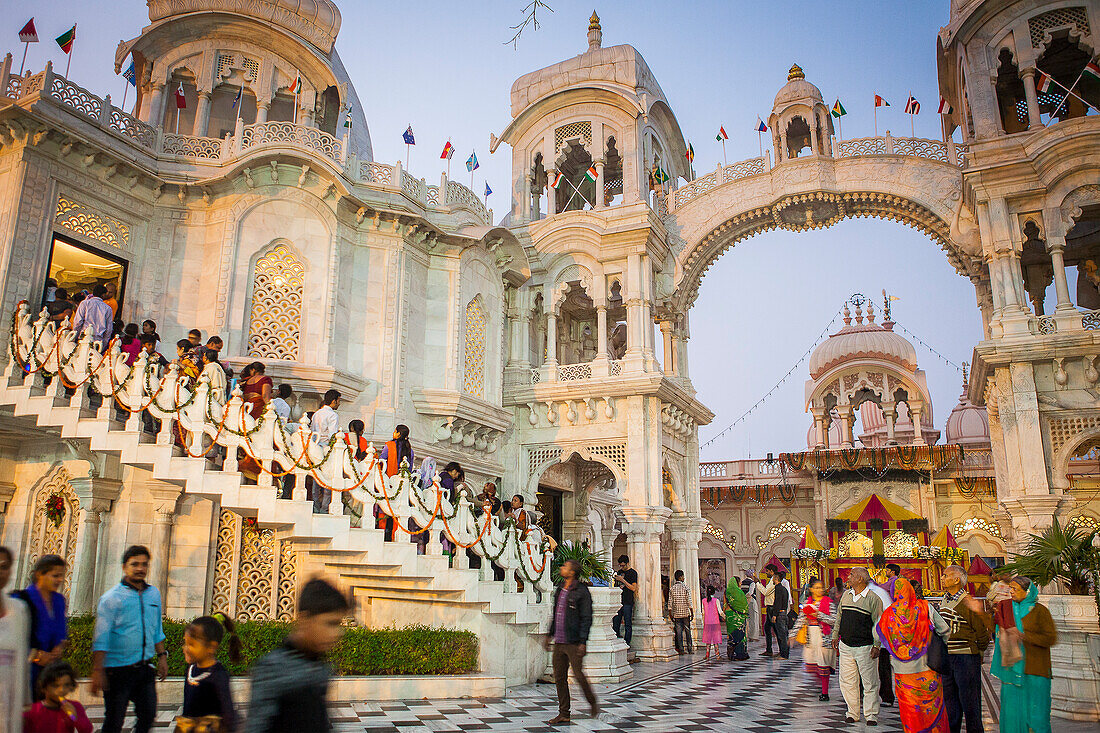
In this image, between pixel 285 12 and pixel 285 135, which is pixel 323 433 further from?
pixel 285 12

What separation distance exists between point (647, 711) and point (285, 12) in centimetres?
1510

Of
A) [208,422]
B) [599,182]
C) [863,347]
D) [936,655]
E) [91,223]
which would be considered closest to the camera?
[936,655]

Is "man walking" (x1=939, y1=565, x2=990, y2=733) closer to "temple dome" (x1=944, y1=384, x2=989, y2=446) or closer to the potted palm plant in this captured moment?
the potted palm plant

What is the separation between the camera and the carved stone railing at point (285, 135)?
13281mm

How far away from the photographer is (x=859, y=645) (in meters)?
8.11

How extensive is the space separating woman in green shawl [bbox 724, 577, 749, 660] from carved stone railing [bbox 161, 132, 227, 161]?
12.5 m

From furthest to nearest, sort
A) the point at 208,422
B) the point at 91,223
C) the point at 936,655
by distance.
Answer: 1. the point at 91,223
2. the point at 208,422
3. the point at 936,655

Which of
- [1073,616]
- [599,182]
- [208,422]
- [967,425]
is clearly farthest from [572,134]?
[967,425]

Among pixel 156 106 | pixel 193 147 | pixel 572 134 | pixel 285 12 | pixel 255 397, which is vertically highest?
pixel 285 12

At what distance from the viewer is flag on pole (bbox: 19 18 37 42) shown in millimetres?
11891

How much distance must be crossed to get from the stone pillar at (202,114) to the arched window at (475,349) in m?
6.18

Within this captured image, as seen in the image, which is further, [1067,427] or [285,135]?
[1067,427]

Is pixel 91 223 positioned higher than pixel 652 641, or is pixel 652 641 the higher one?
pixel 91 223

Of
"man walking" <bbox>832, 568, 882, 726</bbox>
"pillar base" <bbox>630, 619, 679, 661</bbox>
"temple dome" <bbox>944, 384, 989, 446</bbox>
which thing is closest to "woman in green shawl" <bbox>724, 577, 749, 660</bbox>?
"pillar base" <bbox>630, 619, 679, 661</bbox>
